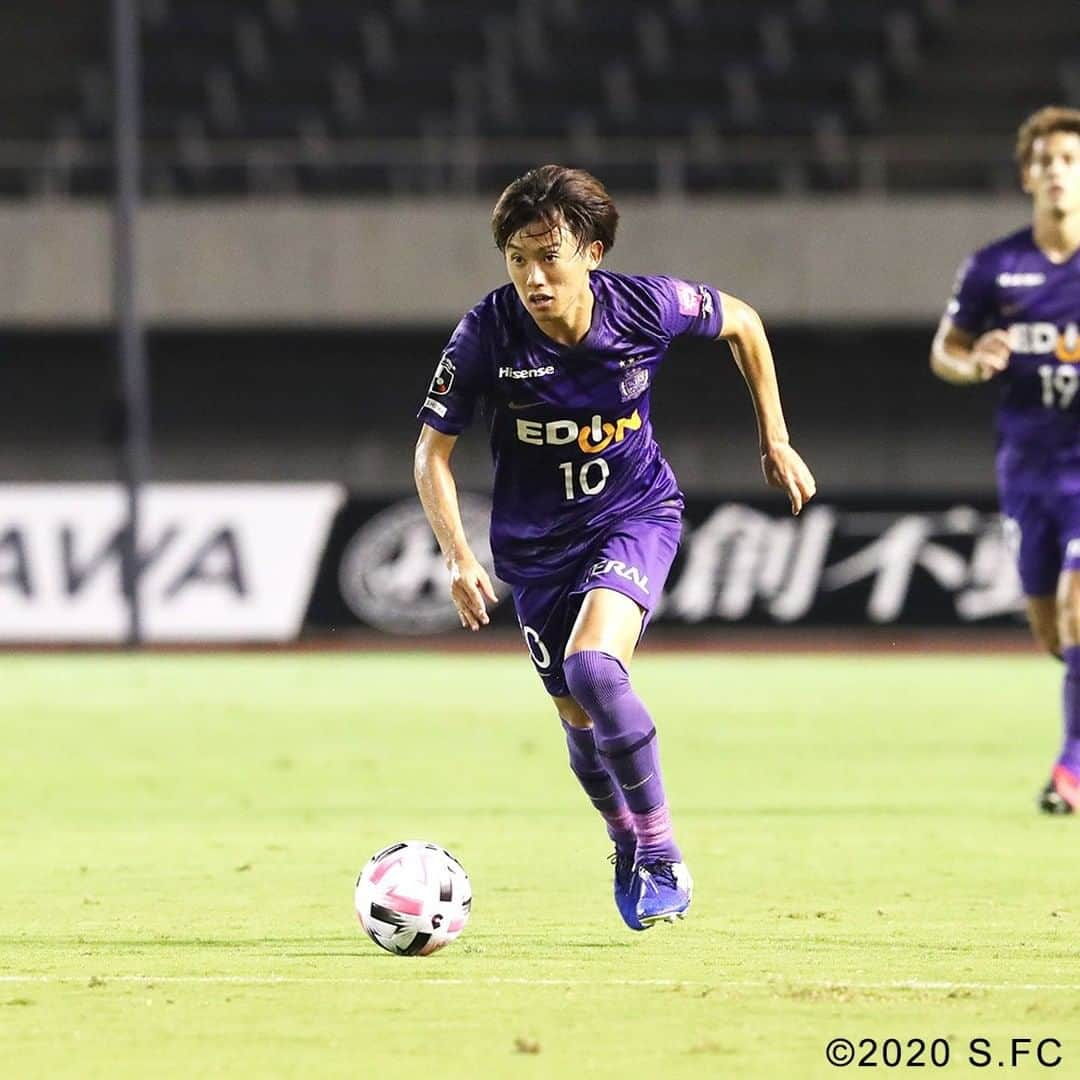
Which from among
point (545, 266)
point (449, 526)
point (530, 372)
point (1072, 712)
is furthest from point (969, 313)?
point (449, 526)

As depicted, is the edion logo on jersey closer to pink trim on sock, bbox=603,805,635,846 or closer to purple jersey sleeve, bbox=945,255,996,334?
pink trim on sock, bbox=603,805,635,846

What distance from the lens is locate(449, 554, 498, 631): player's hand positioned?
6.37m

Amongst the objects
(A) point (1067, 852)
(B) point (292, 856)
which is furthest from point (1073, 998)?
(B) point (292, 856)

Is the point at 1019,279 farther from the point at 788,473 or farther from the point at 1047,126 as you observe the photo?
the point at 788,473

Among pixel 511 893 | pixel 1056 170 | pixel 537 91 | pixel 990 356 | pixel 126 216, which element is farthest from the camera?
pixel 537 91

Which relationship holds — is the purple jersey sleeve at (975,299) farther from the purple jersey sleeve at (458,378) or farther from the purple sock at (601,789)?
the purple jersey sleeve at (458,378)

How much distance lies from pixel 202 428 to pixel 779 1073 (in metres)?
24.8

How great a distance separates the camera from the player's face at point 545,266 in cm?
645

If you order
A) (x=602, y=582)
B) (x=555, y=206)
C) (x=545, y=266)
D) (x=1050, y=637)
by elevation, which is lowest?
(x=1050, y=637)

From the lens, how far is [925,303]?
1052 inches

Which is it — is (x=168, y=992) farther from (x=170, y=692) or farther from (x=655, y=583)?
(x=170, y=692)

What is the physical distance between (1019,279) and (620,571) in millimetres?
3996

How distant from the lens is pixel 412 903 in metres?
6.02

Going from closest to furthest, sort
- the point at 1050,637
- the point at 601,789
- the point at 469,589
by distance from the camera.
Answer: the point at 469,589
the point at 601,789
the point at 1050,637
